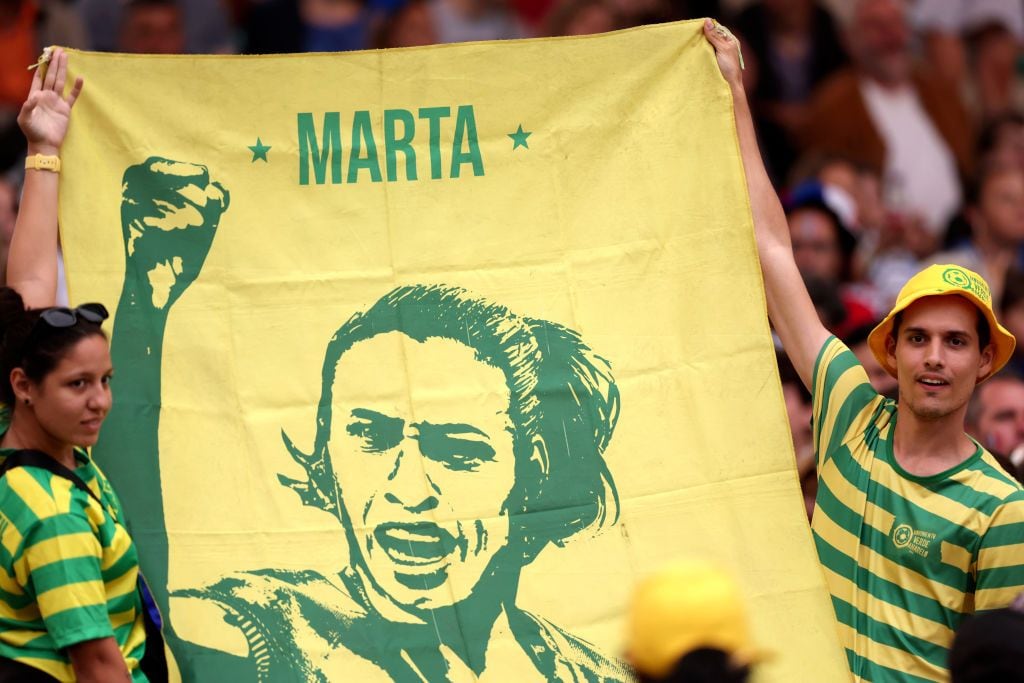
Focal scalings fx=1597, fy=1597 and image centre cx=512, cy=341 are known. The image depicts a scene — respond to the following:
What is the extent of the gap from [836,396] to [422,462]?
1145 mm

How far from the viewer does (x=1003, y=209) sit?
28.8 ft

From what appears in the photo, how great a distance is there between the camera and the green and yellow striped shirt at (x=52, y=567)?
139 inches

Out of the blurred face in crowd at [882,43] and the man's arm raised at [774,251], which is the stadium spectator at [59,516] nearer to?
the man's arm raised at [774,251]

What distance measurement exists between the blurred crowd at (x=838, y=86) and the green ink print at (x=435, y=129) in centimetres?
236

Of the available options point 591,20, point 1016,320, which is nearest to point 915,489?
point 1016,320

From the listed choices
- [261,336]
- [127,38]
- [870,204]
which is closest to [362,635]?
[261,336]

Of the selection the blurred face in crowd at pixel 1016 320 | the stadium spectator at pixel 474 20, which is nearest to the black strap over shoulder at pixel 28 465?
the blurred face in crowd at pixel 1016 320

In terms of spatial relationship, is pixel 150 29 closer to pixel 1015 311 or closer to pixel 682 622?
pixel 1015 311

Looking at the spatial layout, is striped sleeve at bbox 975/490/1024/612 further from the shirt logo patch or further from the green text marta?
the green text marta

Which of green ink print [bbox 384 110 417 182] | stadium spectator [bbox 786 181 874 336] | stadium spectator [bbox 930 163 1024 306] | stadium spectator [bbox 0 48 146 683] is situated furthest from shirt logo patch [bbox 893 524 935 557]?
Result: stadium spectator [bbox 930 163 1024 306]

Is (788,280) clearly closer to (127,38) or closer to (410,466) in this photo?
(410,466)

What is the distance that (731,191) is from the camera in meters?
4.68

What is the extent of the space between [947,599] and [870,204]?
5.05 meters

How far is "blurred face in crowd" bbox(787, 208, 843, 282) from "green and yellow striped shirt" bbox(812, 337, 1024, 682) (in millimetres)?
3229
